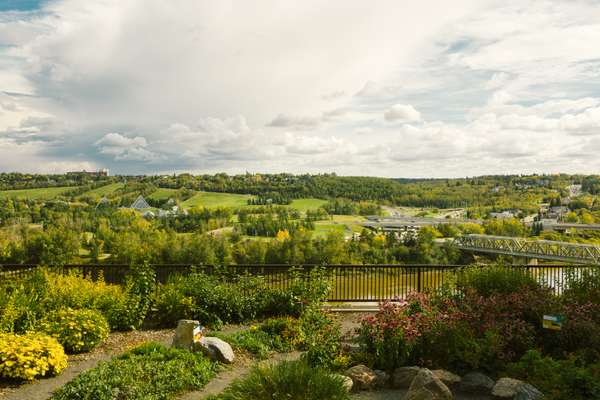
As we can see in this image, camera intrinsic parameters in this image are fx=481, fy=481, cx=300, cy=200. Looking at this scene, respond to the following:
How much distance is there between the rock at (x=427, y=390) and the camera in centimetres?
547

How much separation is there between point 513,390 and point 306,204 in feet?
319

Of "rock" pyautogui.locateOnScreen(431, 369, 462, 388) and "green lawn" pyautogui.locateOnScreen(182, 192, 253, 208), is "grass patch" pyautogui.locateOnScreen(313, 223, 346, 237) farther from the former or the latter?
"rock" pyautogui.locateOnScreen(431, 369, 462, 388)

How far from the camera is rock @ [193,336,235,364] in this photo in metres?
7.38

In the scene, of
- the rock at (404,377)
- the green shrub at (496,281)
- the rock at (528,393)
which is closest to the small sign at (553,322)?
the green shrub at (496,281)

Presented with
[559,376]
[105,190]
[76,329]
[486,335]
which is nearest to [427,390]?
[559,376]

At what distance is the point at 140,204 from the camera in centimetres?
9731

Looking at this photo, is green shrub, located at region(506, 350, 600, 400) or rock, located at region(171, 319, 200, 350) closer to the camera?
green shrub, located at region(506, 350, 600, 400)

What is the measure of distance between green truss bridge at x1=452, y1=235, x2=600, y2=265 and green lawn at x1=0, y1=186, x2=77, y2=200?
8381 cm

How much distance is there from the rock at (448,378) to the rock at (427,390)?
1.63ft

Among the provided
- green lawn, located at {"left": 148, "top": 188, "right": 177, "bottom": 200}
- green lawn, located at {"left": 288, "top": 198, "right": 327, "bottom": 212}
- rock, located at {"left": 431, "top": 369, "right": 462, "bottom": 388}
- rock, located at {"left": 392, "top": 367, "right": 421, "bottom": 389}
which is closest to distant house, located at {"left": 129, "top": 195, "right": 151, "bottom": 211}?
green lawn, located at {"left": 148, "top": 188, "right": 177, "bottom": 200}

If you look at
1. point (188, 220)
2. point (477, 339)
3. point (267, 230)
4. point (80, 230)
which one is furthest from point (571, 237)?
point (80, 230)

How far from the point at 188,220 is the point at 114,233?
16082mm

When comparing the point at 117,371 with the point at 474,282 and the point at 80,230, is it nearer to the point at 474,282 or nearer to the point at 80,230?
the point at 474,282

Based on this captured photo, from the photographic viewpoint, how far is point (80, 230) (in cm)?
7731
